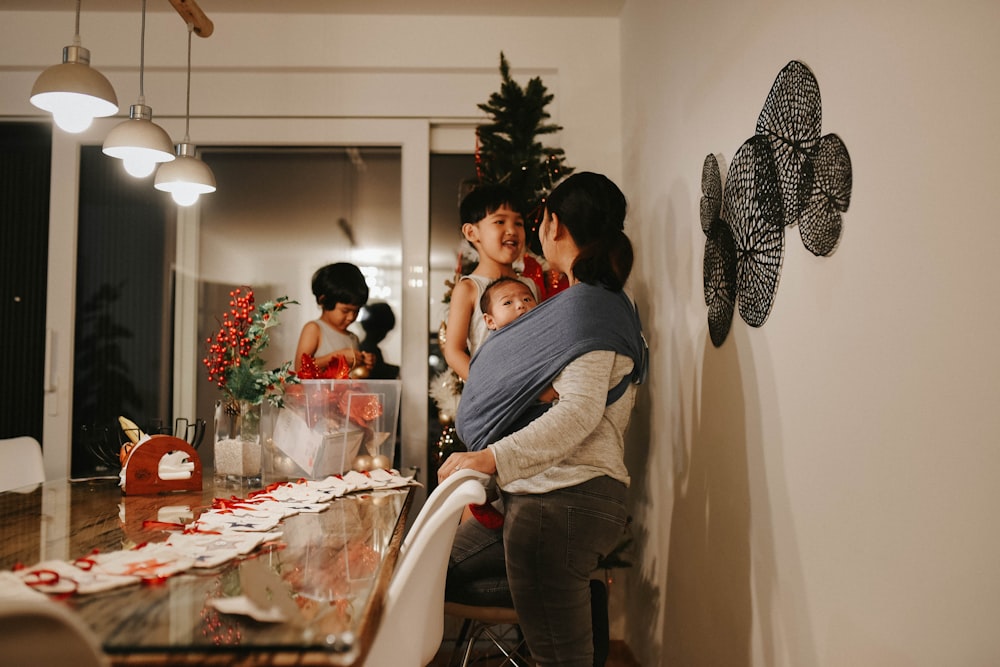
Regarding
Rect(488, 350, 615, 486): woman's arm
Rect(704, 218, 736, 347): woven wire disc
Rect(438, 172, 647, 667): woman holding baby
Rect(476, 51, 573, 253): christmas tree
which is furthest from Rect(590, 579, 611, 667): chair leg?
Rect(476, 51, 573, 253): christmas tree

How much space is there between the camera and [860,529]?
1.21 m

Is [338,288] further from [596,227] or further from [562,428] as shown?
[562,428]

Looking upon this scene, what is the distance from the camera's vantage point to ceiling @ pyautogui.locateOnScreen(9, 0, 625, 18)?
3.09m

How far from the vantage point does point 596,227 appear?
1.62 metres

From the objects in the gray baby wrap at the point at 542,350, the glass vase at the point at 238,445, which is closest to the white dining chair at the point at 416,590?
the gray baby wrap at the point at 542,350

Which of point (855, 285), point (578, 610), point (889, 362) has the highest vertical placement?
point (855, 285)

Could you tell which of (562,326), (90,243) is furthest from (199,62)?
(562,326)

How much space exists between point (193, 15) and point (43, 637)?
2.08 meters

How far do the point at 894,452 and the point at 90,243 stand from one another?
331 cm

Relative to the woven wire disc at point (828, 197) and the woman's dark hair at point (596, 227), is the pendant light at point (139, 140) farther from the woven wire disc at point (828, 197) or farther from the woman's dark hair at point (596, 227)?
the woven wire disc at point (828, 197)

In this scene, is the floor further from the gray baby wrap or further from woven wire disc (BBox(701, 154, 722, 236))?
woven wire disc (BBox(701, 154, 722, 236))

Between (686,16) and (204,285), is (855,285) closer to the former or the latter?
(686,16)

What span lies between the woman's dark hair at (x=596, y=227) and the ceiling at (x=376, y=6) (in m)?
1.84

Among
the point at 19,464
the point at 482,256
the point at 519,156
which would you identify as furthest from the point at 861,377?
the point at 19,464
